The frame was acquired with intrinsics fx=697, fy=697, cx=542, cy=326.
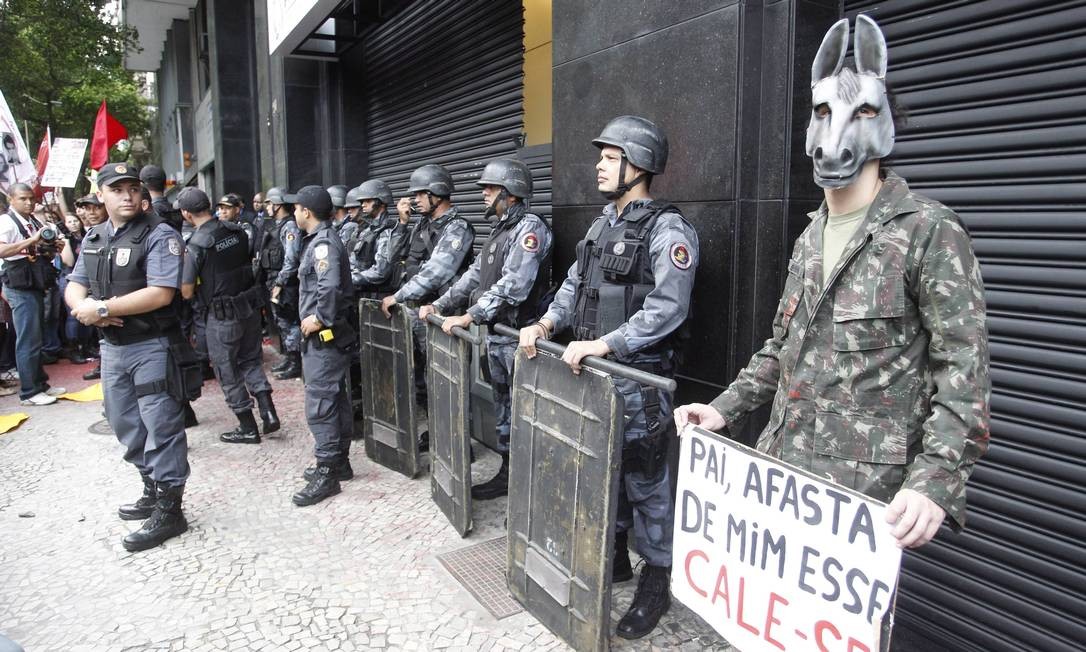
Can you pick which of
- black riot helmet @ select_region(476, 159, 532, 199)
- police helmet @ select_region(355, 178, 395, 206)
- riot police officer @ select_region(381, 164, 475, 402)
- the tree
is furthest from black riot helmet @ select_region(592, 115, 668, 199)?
the tree

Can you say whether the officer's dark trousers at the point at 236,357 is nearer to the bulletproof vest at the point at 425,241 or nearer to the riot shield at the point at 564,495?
the bulletproof vest at the point at 425,241

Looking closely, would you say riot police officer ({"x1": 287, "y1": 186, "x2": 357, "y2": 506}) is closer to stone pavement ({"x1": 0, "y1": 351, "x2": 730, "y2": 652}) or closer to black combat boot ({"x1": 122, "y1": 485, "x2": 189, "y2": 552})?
stone pavement ({"x1": 0, "y1": 351, "x2": 730, "y2": 652})

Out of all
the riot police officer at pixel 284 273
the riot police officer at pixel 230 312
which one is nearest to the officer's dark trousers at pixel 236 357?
the riot police officer at pixel 230 312

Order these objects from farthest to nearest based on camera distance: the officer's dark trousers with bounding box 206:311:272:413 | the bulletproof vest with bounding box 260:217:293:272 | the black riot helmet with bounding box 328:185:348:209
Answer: the black riot helmet with bounding box 328:185:348:209, the bulletproof vest with bounding box 260:217:293:272, the officer's dark trousers with bounding box 206:311:272:413

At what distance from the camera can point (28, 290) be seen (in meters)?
7.48

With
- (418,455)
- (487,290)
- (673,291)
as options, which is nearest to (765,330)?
(673,291)

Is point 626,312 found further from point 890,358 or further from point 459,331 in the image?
point 890,358

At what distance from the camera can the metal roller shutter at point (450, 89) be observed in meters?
6.47

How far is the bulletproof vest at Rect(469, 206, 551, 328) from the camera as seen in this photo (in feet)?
15.5

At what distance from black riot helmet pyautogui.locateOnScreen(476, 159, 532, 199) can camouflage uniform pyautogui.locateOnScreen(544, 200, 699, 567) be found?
165 cm

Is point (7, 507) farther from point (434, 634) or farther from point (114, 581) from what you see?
point (434, 634)

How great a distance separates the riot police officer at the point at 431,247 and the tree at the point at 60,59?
16.5 meters

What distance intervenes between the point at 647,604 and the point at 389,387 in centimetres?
262

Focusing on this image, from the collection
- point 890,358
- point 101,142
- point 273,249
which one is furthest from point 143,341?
point 101,142
